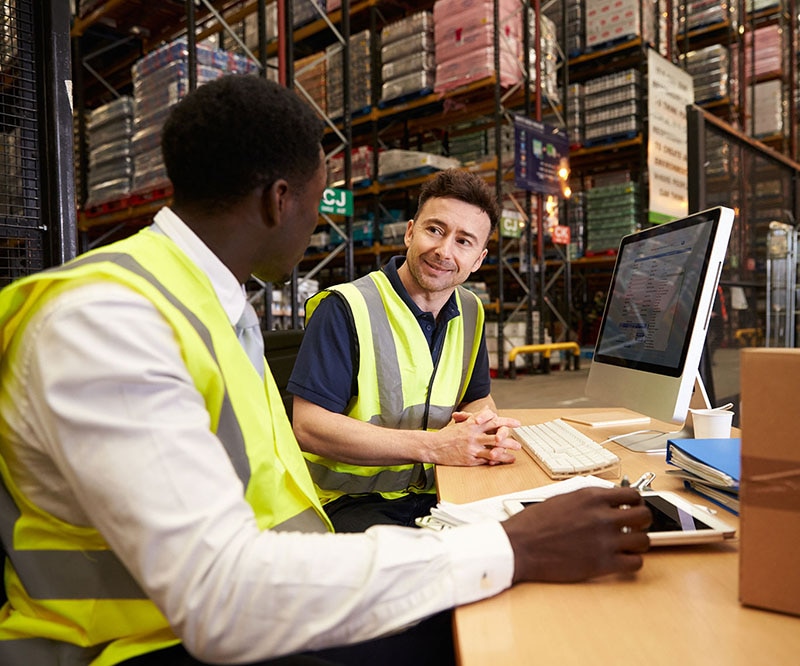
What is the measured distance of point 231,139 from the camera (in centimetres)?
84

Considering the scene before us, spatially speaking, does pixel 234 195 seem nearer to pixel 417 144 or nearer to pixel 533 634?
pixel 533 634

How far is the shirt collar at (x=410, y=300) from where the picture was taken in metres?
1.89

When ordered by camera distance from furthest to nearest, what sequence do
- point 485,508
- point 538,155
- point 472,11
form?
point 538,155, point 472,11, point 485,508

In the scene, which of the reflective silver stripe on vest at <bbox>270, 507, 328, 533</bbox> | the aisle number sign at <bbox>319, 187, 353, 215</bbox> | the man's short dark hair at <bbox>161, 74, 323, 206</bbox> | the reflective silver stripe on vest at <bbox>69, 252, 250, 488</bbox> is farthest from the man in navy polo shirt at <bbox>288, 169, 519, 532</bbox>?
the aisle number sign at <bbox>319, 187, 353, 215</bbox>

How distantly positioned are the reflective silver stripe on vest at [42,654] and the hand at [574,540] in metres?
0.56

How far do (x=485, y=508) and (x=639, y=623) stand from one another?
37 cm

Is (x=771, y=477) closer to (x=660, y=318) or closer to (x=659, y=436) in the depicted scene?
(x=660, y=318)

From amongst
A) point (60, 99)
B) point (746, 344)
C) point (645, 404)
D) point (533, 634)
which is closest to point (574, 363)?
point (746, 344)

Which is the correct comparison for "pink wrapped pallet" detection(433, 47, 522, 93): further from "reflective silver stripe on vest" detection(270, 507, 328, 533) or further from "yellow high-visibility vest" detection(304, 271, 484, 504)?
"reflective silver stripe on vest" detection(270, 507, 328, 533)

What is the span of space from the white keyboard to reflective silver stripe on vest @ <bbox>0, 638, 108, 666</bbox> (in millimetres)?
902

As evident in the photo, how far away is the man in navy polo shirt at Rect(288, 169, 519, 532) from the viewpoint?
5.08ft

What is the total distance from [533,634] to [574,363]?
22.9 feet

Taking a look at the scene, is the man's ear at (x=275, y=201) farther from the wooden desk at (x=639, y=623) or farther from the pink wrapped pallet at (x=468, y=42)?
the pink wrapped pallet at (x=468, y=42)

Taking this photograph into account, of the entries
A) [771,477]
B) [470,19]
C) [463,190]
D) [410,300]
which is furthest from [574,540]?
[470,19]
